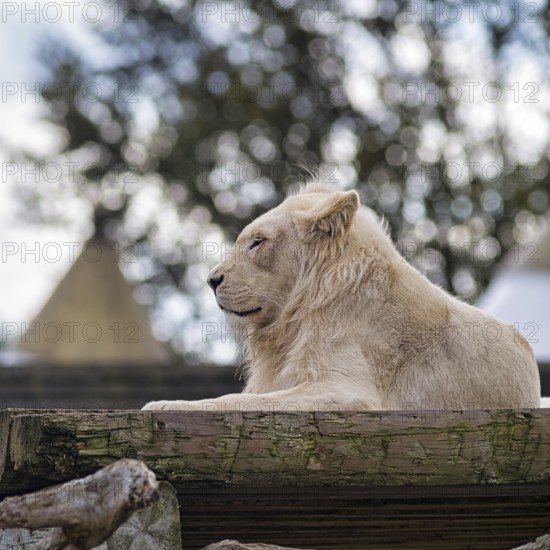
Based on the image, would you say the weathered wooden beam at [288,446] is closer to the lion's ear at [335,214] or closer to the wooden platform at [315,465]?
the wooden platform at [315,465]

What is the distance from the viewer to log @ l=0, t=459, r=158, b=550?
3.71m

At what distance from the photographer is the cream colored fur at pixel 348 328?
17.4ft

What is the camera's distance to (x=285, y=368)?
5.55 meters

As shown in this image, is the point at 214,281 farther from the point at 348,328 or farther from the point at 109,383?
the point at 109,383

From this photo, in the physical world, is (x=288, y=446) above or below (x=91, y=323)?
above

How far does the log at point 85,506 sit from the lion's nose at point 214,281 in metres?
2.04

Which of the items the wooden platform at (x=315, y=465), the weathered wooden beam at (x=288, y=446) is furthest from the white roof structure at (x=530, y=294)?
the weathered wooden beam at (x=288, y=446)

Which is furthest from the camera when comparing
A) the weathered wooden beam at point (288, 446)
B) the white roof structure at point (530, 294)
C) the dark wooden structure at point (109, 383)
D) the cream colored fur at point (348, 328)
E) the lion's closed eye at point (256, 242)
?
the white roof structure at point (530, 294)

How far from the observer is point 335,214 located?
573 cm

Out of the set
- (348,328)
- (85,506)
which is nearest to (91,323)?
(348,328)

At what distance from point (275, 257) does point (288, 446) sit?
149cm

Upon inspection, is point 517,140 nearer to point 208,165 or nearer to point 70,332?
point 208,165

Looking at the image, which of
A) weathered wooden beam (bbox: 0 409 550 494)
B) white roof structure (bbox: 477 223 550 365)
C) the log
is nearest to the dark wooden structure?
white roof structure (bbox: 477 223 550 365)

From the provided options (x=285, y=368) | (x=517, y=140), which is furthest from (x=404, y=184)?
(x=285, y=368)
